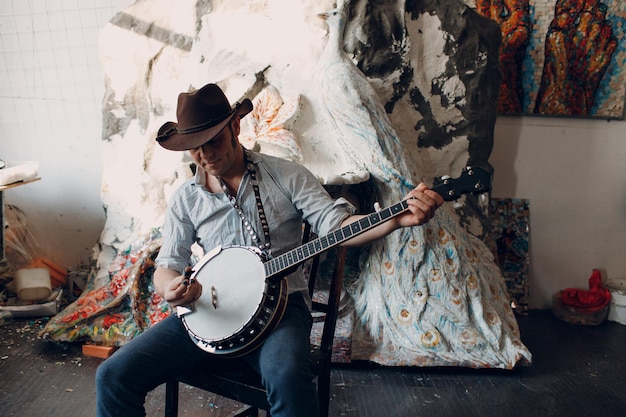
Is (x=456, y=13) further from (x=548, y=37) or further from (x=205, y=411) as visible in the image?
(x=205, y=411)

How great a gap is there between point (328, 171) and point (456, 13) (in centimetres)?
124

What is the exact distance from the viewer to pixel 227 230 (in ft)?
6.77

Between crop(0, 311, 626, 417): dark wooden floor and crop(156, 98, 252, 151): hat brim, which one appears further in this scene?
crop(0, 311, 626, 417): dark wooden floor

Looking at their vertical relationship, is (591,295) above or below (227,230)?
below

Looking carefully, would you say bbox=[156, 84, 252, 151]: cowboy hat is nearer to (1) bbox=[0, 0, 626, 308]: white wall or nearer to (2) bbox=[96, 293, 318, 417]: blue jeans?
(2) bbox=[96, 293, 318, 417]: blue jeans

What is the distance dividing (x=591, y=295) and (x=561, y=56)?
5.07ft

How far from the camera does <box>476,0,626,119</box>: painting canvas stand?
12.1 feet

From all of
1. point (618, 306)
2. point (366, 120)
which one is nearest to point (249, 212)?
point (366, 120)

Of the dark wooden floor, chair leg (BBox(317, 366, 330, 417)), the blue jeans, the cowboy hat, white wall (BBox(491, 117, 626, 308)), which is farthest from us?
white wall (BBox(491, 117, 626, 308))

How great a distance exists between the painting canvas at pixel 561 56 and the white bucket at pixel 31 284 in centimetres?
316

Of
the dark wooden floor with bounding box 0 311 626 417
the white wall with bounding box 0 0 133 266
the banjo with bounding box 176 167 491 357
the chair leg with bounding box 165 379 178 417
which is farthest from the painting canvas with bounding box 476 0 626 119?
the chair leg with bounding box 165 379 178 417

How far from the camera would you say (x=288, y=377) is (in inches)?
66.0

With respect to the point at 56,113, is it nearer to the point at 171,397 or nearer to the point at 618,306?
the point at 171,397

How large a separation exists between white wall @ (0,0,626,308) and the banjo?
2.38 m
